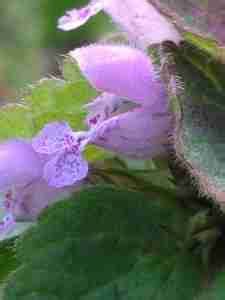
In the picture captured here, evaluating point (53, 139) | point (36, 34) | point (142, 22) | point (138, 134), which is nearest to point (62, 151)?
point (53, 139)

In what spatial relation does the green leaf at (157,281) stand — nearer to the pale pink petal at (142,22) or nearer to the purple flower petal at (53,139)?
the purple flower petal at (53,139)

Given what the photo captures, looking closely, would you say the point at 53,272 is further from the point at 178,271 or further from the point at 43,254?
the point at 178,271

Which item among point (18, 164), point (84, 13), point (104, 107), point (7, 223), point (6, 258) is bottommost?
point (6, 258)

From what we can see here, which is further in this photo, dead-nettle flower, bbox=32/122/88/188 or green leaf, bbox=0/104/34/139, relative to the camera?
green leaf, bbox=0/104/34/139

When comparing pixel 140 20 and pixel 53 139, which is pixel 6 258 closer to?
pixel 53 139

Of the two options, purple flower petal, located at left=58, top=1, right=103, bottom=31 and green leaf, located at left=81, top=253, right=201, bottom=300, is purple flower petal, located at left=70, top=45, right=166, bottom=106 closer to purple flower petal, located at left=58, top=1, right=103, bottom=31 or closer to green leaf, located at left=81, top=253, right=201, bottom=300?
purple flower petal, located at left=58, top=1, right=103, bottom=31

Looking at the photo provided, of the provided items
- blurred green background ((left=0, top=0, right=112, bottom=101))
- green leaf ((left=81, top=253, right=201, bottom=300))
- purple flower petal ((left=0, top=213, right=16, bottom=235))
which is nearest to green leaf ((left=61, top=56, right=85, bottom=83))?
purple flower petal ((left=0, top=213, right=16, bottom=235))
